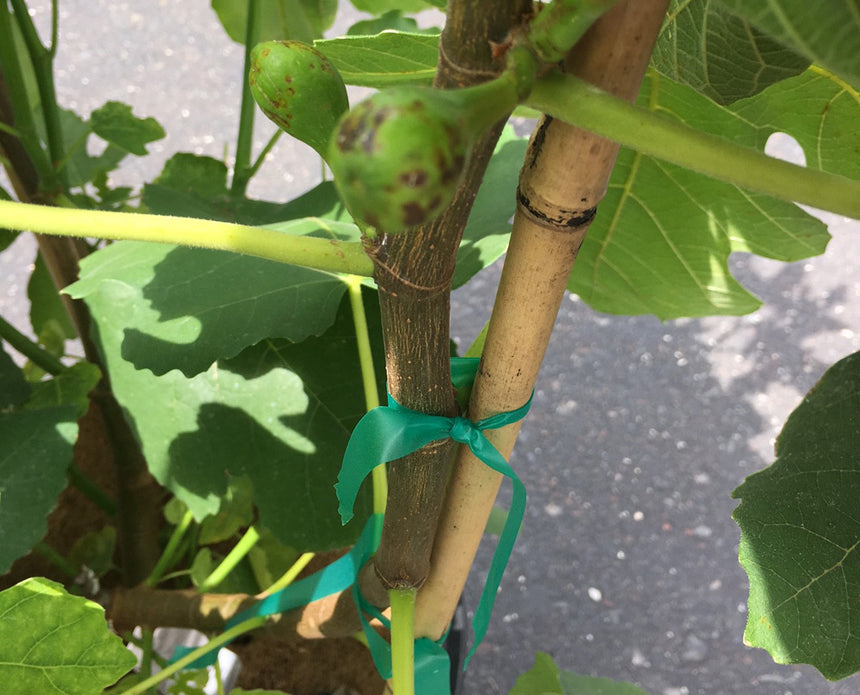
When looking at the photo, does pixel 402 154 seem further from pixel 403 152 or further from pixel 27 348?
pixel 27 348

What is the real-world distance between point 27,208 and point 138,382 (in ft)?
0.63

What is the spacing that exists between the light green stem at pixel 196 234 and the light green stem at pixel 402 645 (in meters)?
0.14

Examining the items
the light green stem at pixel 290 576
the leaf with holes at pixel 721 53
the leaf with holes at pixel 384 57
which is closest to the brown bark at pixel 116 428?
the light green stem at pixel 290 576

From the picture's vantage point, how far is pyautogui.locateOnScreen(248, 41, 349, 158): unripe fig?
0.54 ft

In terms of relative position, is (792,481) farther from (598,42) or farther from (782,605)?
(598,42)

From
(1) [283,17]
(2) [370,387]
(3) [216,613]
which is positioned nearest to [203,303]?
(2) [370,387]

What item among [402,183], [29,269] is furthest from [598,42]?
[29,269]

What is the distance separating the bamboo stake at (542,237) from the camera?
17 centimetres

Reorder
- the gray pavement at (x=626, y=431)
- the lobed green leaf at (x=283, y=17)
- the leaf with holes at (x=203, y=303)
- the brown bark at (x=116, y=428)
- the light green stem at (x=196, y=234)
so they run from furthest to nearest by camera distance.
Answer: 1. the gray pavement at (x=626, y=431)
2. the lobed green leaf at (x=283, y=17)
3. the brown bark at (x=116, y=428)
4. the leaf with holes at (x=203, y=303)
5. the light green stem at (x=196, y=234)

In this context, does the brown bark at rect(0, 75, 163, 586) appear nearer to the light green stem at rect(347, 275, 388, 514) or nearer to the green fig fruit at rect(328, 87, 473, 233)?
the light green stem at rect(347, 275, 388, 514)

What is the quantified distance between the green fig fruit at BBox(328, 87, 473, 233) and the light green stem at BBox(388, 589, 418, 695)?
0.21m

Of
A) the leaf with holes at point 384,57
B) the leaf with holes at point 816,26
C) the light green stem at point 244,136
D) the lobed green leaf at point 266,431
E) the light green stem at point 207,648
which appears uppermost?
the leaf with holes at point 816,26

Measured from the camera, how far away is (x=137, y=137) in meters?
0.50

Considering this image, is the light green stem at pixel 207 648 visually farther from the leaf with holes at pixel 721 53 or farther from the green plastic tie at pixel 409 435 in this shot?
the leaf with holes at pixel 721 53
